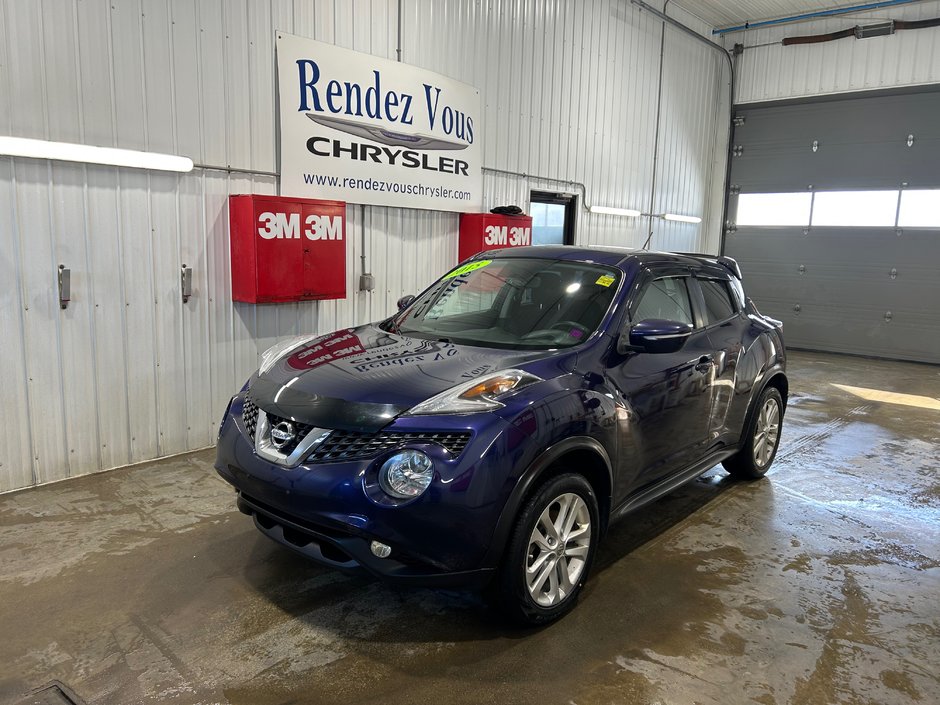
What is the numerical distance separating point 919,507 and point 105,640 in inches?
185

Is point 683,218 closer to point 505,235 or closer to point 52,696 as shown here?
point 505,235

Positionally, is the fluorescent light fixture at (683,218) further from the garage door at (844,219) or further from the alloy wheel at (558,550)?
A: the alloy wheel at (558,550)

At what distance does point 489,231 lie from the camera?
6879mm

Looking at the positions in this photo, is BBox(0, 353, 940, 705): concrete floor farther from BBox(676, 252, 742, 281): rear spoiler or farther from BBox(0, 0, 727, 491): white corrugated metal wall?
BBox(676, 252, 742, 281): rear spoiler

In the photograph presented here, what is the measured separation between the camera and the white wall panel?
397 inches

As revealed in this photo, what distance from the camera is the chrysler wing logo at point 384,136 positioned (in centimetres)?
561

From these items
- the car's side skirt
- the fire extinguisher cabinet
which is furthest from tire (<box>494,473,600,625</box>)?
the fire extinguisher cabinet

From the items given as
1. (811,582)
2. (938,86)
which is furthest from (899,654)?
(938,86)

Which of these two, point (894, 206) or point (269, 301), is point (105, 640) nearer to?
point (269, 301)

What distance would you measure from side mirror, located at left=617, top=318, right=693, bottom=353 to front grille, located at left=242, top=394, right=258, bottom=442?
1648mm

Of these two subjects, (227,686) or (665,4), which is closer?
(227,686)

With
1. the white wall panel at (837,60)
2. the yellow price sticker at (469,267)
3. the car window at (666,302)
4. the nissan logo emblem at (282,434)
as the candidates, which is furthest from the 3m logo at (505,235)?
the white wall panel at (837,60)

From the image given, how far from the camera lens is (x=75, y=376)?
4.33m

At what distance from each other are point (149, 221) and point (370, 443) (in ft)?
10.0
